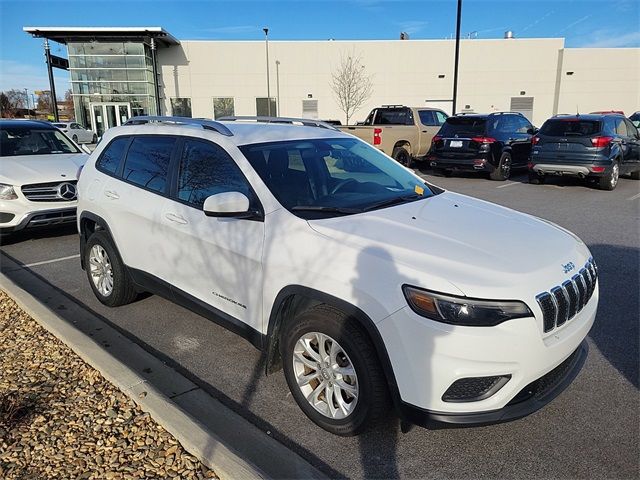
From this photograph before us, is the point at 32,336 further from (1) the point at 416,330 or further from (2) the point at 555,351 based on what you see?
(2) the point at 555,351

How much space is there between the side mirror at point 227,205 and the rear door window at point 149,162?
1003 millimetres

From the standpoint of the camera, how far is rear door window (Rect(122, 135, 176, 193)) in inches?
157

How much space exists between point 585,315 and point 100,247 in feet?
13.5

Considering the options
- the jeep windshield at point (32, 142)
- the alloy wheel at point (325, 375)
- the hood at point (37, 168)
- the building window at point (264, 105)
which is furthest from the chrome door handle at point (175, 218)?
the building window at point (264, 105)

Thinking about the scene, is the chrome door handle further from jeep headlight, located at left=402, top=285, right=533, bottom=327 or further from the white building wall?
the white building wall

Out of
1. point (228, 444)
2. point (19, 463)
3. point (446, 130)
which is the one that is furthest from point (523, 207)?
point (19, 463)

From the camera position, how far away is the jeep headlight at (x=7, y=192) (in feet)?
22.5

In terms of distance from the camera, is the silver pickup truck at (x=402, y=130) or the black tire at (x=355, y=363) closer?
the black tire at (x=355, y=363)

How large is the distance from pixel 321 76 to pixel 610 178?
94.4 ft

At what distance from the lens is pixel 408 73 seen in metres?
36.7

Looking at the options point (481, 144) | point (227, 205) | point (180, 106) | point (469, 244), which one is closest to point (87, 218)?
point (227, 205)

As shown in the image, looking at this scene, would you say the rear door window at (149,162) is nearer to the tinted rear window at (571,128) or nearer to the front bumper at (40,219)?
the front bumper at (40,219)

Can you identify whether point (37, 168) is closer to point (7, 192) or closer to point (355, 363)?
point (7, 192)

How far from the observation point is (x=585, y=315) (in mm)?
2881
